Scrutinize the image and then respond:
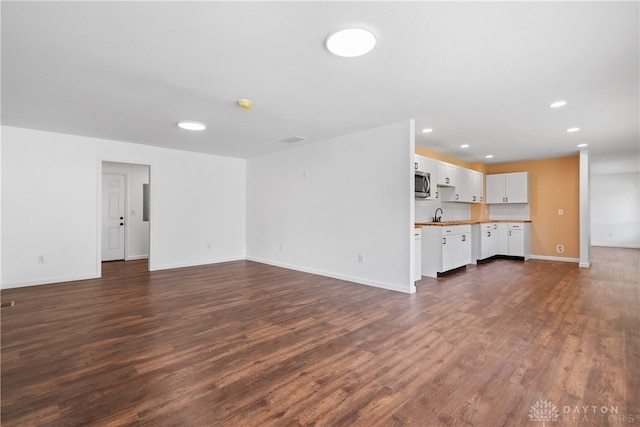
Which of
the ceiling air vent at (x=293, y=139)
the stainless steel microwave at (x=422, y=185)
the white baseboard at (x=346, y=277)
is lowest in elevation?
the white baseboard at (x=346, y=277)

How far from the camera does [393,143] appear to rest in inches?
167

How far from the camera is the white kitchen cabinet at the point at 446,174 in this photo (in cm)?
573

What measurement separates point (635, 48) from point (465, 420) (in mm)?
2985

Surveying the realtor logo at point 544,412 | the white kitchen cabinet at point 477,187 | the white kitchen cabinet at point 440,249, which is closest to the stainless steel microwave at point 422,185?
the white kitchen cabinet at point 440,249

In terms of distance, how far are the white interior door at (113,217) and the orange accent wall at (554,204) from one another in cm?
1007

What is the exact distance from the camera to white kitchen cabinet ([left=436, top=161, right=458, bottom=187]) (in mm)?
5730

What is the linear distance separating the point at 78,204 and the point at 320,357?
199 inches

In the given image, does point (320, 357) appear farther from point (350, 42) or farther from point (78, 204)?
point (78, 204)

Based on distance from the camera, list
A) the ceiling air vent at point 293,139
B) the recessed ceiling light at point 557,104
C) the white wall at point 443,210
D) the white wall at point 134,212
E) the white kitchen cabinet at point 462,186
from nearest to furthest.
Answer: the recessed ceiling light at point 557,104, the ceiling air vent at point 293,139, the white wall at point 443,210, the white kitchen cabinet at point 462,186, the white wall at point 134,212

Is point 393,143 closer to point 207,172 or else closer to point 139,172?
point 207,172

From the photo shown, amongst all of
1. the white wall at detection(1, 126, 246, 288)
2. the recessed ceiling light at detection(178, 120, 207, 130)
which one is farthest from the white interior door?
the recessed ceiling light at detection(178, 120, 207, 130)

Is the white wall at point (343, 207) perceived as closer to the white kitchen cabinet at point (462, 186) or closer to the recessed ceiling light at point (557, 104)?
the recessed ceiling light at point (557, 104)

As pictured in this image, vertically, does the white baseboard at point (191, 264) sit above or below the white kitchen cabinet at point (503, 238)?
below

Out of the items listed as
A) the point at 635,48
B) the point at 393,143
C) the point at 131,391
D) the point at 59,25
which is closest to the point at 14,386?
the point at 131,391
